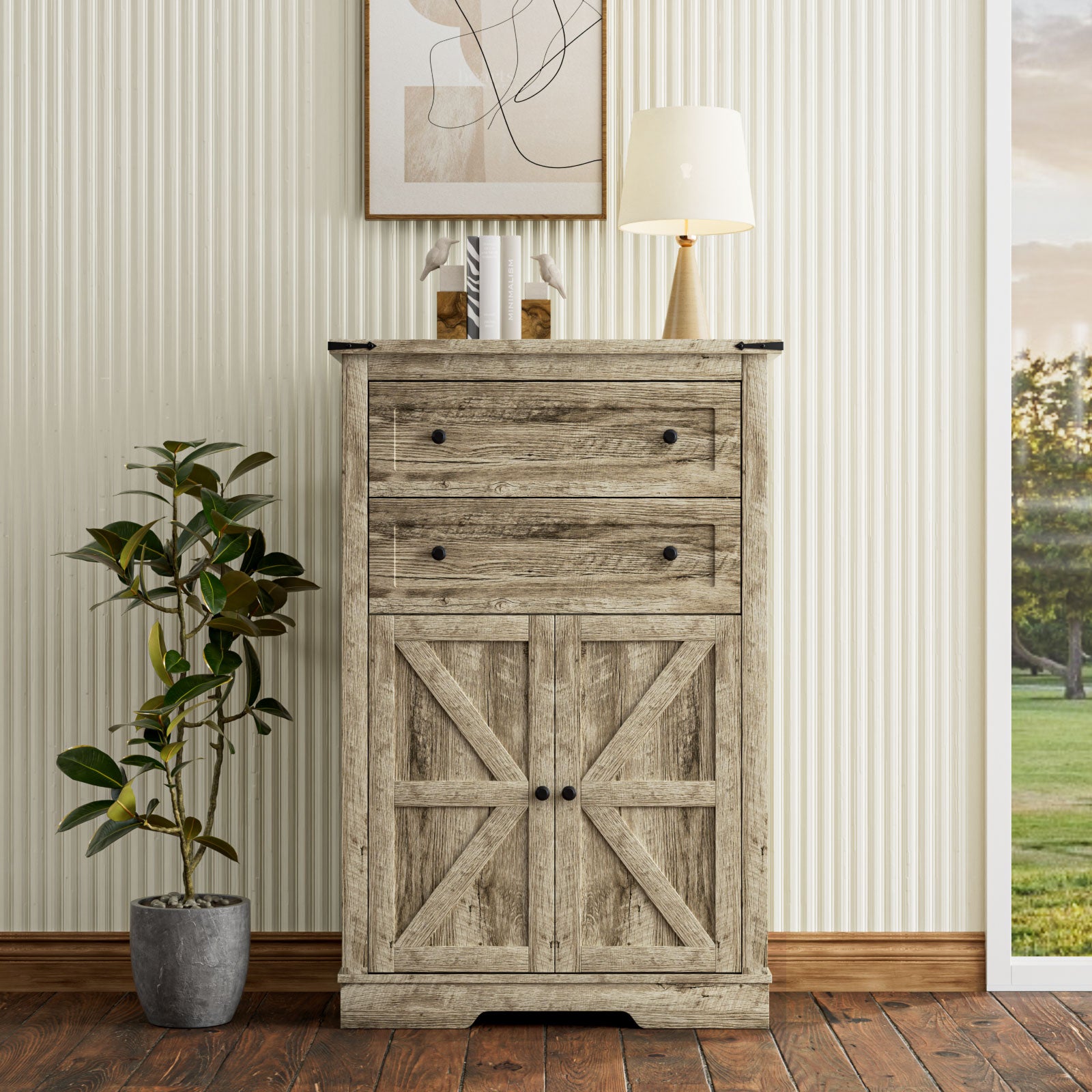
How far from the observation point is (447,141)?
2699 millimetres

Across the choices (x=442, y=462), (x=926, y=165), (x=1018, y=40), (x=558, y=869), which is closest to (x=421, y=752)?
(x=558, y=869)

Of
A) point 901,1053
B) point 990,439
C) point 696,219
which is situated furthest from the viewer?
point 990,439

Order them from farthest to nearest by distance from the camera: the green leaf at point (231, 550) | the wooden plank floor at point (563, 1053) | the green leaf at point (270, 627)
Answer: the green leaf at point (270, 627), the green leaf at point (231, 550), the wooden plank floor at point (563, 1053)

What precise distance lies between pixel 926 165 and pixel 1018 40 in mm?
416

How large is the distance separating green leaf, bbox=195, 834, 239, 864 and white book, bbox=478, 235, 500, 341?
1169 millimetres

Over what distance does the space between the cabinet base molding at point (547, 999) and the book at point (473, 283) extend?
1327 mm

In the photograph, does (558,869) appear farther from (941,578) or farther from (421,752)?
(941,578)

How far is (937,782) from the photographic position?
8.87ft

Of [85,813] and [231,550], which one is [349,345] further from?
[85,813]

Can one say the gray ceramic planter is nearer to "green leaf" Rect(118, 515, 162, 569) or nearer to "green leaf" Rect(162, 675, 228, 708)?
"green leaf" Rect(162, 675, 228, 708)

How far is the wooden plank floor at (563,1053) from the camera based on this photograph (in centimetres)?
213

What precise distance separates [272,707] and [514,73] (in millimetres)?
1538

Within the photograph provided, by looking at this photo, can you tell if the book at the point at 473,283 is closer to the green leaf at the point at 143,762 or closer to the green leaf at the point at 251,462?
the green leaf at the point at 251,462

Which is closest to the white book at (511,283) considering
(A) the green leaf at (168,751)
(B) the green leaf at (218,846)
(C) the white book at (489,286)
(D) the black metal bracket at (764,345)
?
(C) the white book at (489,286)
